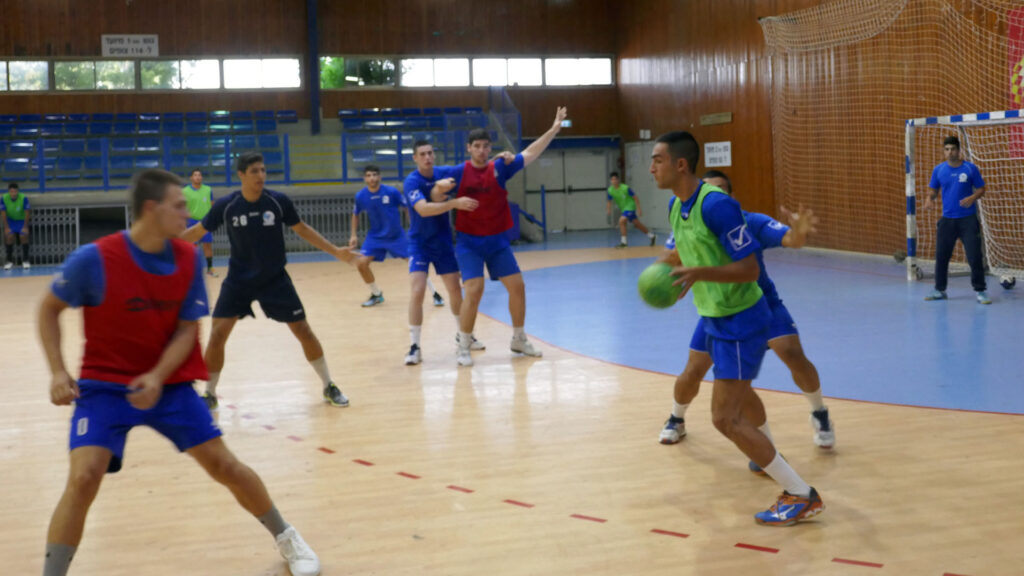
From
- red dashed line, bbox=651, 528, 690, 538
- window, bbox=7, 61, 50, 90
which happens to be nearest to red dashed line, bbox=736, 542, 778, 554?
red dashed line, bbox=651, 528, 690, 538

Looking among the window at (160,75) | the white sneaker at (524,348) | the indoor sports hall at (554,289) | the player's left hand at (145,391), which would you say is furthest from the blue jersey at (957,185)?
the window at (160,75)

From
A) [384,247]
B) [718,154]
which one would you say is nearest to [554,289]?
[384,247]

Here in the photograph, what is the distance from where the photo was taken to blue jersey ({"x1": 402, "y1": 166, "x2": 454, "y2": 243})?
8586mm

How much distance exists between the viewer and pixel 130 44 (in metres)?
24.7

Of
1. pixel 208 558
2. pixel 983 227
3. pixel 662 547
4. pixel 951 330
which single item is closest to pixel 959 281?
pixel 983 227

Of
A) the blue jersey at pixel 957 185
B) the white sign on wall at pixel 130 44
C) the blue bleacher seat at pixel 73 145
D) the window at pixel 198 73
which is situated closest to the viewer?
the blue jersey at pixel 957 185

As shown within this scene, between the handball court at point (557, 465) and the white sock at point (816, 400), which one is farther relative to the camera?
the white sock at point (816, 400)

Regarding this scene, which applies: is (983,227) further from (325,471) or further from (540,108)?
(540,108)

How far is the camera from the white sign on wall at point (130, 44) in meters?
24.6

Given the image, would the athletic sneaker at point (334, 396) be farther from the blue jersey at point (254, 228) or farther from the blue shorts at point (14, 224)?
the blue shorts at point (14, 224)

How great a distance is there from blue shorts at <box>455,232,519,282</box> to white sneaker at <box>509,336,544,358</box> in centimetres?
64

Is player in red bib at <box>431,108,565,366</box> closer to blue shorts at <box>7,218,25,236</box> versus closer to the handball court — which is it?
the handball court

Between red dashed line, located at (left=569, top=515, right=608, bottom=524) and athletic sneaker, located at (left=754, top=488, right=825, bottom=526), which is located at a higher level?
athletic sneaker, located at (left=754, top=488, right=825, bottom=526)

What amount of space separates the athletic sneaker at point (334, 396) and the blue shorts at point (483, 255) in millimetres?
1921
